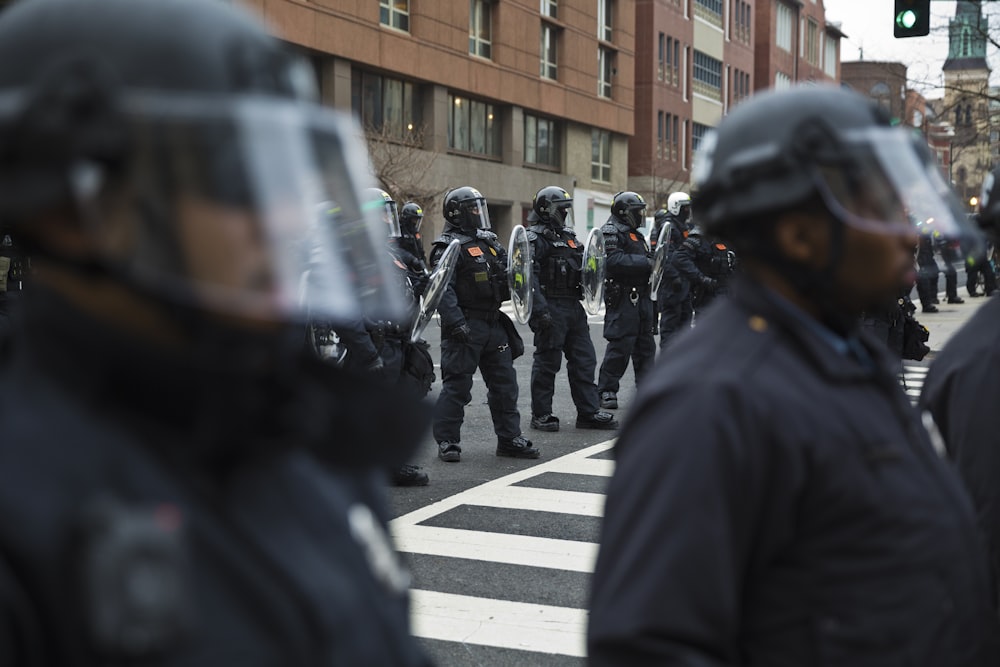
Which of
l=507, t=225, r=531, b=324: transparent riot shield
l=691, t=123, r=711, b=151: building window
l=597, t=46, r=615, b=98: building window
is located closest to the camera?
l=507, t=225, r=531, b=324: transparent riot shield

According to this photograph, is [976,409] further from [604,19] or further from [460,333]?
Result: [604,19]

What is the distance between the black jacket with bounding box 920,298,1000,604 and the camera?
2615mm

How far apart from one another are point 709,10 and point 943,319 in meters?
48.1

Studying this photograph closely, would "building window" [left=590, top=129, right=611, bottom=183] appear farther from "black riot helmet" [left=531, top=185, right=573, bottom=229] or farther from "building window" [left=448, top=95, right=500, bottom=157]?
"black riot helmet" [left=531, top=185, right=573, bottom=229]

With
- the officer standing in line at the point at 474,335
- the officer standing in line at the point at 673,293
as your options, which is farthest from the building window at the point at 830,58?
the officer standing in line at the point at 474,335

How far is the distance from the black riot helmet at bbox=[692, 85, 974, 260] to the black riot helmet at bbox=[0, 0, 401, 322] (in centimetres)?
85

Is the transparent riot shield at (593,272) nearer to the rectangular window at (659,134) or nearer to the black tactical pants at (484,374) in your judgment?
the black tactical pants at (484,374)

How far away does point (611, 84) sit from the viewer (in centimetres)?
5338

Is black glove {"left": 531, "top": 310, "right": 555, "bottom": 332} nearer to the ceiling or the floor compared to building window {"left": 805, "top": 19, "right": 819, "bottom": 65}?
nearer to the floor

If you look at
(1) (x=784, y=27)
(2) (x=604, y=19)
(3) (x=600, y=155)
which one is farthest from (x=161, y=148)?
(1) (x=784, y=27)

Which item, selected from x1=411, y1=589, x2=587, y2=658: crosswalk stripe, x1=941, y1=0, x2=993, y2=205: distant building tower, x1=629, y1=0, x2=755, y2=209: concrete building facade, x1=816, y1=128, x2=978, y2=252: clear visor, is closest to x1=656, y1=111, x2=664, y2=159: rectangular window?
x1=629, y1=0, x2=755, y2=209: concrete building facade

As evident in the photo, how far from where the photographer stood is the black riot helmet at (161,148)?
1.27 metres

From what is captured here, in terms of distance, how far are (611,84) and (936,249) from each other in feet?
169

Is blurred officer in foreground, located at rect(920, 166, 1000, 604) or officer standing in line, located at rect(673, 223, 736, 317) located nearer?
blurred officer in foreground, located at rect(920, 166, 1000, 604)
